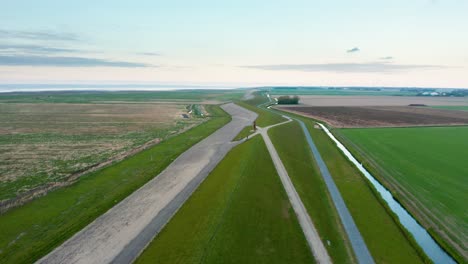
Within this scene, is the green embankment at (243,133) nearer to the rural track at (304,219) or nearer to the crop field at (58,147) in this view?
the crop field at (58,147)

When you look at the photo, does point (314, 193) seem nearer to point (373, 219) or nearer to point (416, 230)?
point (373, 219)

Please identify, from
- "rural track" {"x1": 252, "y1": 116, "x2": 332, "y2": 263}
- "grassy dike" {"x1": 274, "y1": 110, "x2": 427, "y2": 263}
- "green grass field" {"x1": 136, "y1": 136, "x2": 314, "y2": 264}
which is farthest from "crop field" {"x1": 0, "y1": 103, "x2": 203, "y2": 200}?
"grassy dike" {"x1": 274, "y1": 110, "x2": 427, "y2": 263}

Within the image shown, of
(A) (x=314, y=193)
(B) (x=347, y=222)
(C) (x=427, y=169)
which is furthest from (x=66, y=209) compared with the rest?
(C) (x=427, y=169)

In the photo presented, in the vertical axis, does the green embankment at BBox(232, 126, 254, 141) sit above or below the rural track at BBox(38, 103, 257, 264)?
above

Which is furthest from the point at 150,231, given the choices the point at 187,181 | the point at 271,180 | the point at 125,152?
the point at 125,152

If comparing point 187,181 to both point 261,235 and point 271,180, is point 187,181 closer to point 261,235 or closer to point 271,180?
point 271,180

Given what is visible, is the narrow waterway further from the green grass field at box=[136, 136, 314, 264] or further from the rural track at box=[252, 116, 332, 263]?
the green grass field at box=[136, 136, 314, 264]

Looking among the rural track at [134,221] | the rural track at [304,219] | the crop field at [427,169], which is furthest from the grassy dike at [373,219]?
the rural track at [134,221]
